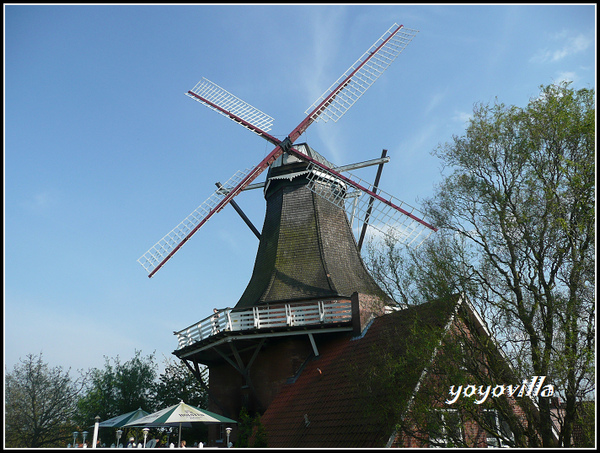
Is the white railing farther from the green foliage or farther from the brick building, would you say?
the green foliage

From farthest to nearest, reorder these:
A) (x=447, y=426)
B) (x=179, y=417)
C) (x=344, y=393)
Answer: (x=344, y=393)
(x=179, y=417)
(x=447, y=426)

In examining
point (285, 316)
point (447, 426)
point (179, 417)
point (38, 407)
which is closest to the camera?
point (447, 426)

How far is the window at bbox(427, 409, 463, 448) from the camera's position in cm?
782

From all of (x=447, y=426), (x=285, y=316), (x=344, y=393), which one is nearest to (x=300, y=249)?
(x=285, y=316)

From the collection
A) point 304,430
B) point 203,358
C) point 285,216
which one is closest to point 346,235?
point 285,216

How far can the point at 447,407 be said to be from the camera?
810 cm

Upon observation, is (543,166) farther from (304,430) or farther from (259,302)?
(259,302)

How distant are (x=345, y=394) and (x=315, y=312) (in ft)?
11.5

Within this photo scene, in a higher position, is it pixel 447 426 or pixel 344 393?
pixel 344 393

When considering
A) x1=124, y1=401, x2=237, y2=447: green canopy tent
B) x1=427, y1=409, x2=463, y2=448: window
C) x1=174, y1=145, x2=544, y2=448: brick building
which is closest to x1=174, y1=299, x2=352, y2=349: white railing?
x1=174, y1=145, x2=544, y2=448: brick building

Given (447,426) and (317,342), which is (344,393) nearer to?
(317,342)

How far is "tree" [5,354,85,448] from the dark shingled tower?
9.81m

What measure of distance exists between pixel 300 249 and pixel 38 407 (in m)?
13.3

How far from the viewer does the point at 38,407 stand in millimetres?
21141
